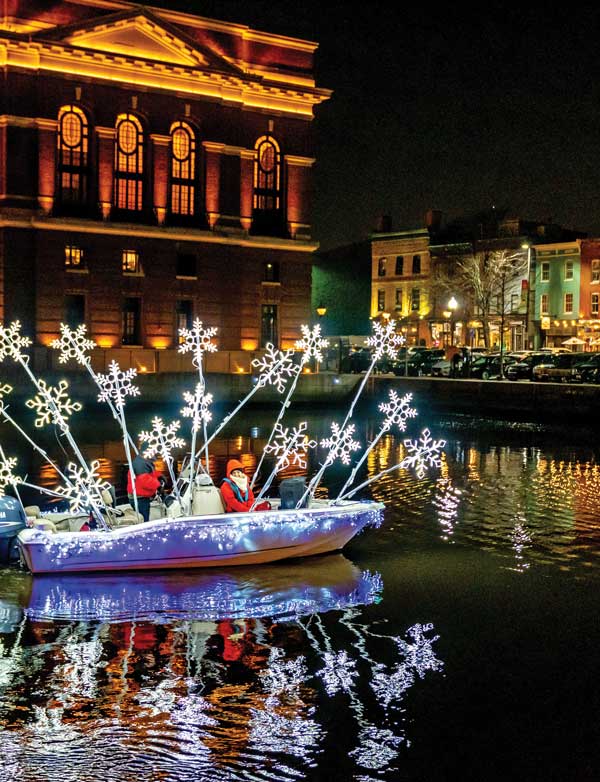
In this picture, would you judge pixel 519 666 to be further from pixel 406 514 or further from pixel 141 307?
pixel 141 307

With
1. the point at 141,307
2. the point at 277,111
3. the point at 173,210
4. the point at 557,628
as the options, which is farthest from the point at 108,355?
the point at 557,628

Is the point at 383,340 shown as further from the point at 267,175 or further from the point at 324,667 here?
the point at 267,175

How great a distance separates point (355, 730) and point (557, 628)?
4610mm

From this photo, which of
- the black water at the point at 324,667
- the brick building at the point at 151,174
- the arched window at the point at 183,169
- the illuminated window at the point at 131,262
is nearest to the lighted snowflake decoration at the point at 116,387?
the black water at the point at 324,667

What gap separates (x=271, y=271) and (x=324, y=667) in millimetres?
49118

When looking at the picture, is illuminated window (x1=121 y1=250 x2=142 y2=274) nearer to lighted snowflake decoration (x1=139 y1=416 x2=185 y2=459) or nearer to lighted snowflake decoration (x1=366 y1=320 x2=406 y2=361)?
lighted snowflake decoration (x1=139 y1=416 x2=185 y2=459)

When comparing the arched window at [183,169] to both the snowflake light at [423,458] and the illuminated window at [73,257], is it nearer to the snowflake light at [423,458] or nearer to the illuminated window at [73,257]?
the illuminated window at [73,257]

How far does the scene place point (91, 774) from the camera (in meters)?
9.62

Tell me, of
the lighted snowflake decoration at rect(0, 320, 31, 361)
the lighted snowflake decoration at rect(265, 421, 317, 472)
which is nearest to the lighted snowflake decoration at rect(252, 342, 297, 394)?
the lighted snowflake decoration at rect(265, 421, 317, 472)

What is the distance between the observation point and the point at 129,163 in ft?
179

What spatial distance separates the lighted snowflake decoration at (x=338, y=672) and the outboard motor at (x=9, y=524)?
631cm

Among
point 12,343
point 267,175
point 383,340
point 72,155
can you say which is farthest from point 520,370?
point 12,343

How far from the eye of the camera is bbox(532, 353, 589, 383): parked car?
5522 centimetres

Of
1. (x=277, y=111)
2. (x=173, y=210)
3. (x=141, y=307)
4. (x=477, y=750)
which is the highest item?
(x=277, y=111)
